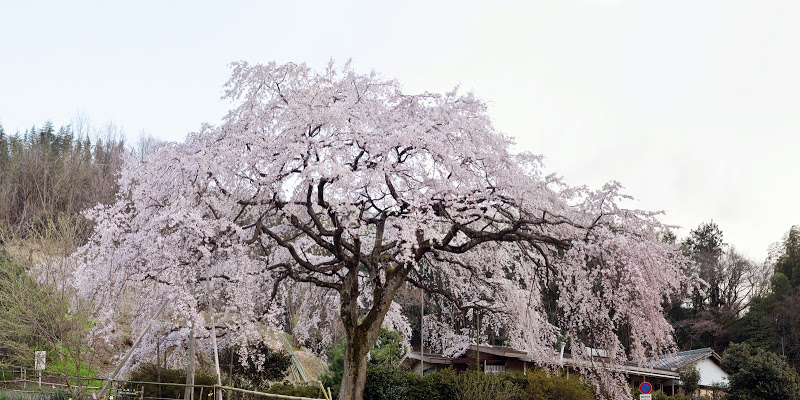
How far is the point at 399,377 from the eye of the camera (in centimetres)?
1477

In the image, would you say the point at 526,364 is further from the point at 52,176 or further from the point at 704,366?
the point at 52,176

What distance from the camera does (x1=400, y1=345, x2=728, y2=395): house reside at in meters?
23.2

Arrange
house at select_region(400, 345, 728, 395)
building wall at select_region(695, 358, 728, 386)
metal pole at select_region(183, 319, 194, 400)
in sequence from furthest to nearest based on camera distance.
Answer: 1. building wall at select_region(695, 358, 728, 386)
2. house at select_region(400, 345, 728, 395)
3. metal pole at select_region(183, 319, 194, 400)

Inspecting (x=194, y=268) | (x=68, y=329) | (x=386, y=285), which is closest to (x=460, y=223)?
(x=386, y=285)

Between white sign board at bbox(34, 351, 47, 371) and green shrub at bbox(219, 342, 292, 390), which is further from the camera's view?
green shrub at bbox(219, 342, 292, 390)

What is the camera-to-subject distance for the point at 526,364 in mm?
23875

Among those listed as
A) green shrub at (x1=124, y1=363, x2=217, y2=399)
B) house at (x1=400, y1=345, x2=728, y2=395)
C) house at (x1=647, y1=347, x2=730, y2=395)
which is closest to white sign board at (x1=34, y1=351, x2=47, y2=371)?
green shrub at (x1=124, y1=363, x2=217, y2=399)

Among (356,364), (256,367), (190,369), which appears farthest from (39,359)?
(356,364)

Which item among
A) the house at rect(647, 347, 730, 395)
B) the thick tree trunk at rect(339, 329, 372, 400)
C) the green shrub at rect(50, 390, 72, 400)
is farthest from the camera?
the house at rect(647, 347, 730, 395)

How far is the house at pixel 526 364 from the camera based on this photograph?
2319 cm

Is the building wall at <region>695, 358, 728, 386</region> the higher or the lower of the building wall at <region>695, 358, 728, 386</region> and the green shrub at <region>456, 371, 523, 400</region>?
the lower

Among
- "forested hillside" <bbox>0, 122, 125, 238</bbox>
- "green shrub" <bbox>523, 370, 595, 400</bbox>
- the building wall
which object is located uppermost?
"forested hillside" <bbox>0, 122, 125, 238</bbox>

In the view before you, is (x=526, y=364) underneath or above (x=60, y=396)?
underneath

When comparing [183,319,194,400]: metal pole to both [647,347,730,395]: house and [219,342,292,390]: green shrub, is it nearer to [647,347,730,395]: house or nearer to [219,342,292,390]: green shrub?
[219,342,292,390]: green shrub
